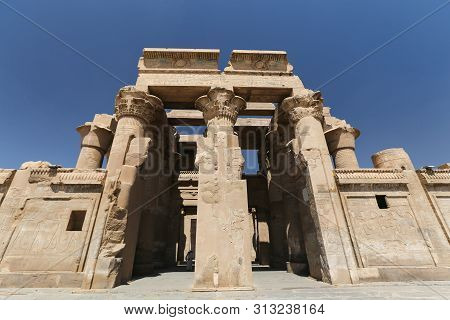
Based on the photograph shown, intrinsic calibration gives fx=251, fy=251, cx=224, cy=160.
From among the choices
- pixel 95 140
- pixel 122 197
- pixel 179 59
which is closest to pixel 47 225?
pixel 122 197

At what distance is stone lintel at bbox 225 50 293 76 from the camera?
32.3 feet

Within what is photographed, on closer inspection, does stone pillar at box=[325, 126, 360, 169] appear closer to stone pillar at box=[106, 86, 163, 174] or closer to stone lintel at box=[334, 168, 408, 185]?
stone lintel at box=[334, 168, 408, 185]

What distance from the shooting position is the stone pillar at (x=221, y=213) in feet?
18.6

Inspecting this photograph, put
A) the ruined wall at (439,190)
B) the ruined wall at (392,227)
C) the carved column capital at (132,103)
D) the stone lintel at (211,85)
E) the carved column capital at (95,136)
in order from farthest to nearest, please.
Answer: the carved column capital at (95,136) < the stone lintel at (211,85) < the carved column capital at (132,103) < the ruined wall at (439,190) < the ruined wall at (392,227)

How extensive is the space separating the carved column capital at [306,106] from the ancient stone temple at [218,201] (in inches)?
1.7

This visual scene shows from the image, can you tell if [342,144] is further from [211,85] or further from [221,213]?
[221,213]

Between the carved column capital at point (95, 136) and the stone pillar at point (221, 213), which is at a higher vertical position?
the carved column capital at point (95, 136)

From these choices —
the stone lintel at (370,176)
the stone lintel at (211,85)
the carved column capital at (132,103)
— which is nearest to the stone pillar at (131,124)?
the carved column capital at (132,103)

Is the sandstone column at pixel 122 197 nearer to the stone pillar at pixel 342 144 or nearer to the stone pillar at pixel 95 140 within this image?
the stone pillar at pixel 95 140

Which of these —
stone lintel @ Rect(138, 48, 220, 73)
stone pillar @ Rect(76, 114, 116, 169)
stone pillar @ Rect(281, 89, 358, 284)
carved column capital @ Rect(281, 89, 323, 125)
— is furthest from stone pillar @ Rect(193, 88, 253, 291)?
stone pillar @ Rect(76, 114, 116, 169)

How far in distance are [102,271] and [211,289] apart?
2.86 metres

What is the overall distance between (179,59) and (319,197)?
7236 mm

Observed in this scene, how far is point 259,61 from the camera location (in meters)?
9.90
